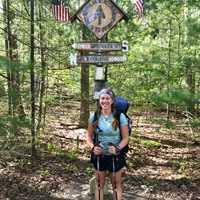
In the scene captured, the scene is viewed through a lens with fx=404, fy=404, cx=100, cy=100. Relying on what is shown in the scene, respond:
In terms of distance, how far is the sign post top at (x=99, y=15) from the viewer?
5836mm

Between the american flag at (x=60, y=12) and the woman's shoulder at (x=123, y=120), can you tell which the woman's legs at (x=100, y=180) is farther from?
the american flag at (x=60, y=12)

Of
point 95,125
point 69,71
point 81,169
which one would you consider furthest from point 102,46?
point 69,71

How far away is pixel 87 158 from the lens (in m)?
9.55

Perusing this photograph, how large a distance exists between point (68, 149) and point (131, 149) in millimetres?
1743

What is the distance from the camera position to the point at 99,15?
587cm

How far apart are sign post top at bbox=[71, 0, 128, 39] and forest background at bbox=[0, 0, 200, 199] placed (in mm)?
1263

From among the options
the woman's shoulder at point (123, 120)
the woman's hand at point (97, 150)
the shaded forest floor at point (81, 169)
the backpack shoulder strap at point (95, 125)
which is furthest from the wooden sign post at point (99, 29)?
the shaded forest floor at point (81, 169)

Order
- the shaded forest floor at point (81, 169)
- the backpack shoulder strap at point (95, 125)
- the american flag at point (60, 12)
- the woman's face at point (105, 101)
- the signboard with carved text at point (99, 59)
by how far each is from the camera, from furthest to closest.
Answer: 1. the american flag at point (60, 12)
2. the shaded forest floor at point (81, 169)
3. the signboard with carved text at point (99, 59)
4. the backpack shoulder strap at point (95, 125)
5. the woman's face at point (105, 101)

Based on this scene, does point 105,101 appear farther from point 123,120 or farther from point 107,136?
point 107,136

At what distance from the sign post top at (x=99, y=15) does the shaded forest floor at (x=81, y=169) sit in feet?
9.08

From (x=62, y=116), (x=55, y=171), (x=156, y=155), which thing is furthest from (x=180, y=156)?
(x=62, y=116)

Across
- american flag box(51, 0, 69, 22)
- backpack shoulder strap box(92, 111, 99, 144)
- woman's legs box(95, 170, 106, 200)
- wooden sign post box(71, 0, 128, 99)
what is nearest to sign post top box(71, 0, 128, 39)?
wooden sign post box(71, 0, 128, 99)

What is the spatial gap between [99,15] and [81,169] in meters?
3.82

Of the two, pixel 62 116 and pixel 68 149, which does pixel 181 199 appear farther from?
pixel 62 116
